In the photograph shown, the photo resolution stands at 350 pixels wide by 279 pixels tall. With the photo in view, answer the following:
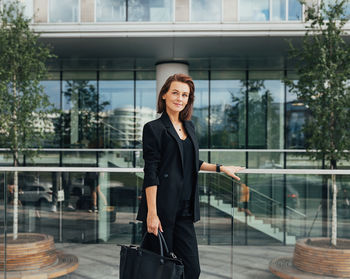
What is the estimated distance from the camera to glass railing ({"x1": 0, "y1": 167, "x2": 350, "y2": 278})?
4.58 m

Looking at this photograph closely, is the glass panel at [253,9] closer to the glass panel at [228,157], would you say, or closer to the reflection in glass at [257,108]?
the reflection in glass at [257,108]

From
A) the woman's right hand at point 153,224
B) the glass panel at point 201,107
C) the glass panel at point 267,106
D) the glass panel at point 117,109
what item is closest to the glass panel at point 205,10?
the glass panel at point 201,107

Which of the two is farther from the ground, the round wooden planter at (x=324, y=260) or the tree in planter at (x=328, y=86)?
the tree in planter at (x=328, y=86)

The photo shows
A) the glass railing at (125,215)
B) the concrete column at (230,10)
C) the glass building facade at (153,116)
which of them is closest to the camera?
the glass railing at (125,215)

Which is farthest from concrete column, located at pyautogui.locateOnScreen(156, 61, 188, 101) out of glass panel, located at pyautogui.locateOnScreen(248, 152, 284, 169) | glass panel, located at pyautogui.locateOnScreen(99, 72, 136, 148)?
glass panel, located at pyautogui.locateOnScreen(248, 152, 284, 169)

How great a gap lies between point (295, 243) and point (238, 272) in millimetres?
699

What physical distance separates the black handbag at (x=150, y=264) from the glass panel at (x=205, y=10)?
10.3m

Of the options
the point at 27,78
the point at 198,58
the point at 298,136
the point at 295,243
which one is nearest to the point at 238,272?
the point at 295,243

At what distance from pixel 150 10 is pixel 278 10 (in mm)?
3729

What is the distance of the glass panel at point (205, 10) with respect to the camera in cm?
1242

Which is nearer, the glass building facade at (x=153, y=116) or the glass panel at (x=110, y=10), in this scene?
the glass building facade at (x=153, y=116)

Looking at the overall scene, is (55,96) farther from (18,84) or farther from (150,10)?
(18,84)

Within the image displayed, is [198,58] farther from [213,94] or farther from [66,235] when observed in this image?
[66,235]

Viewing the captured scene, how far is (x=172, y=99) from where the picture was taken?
3137 mm
